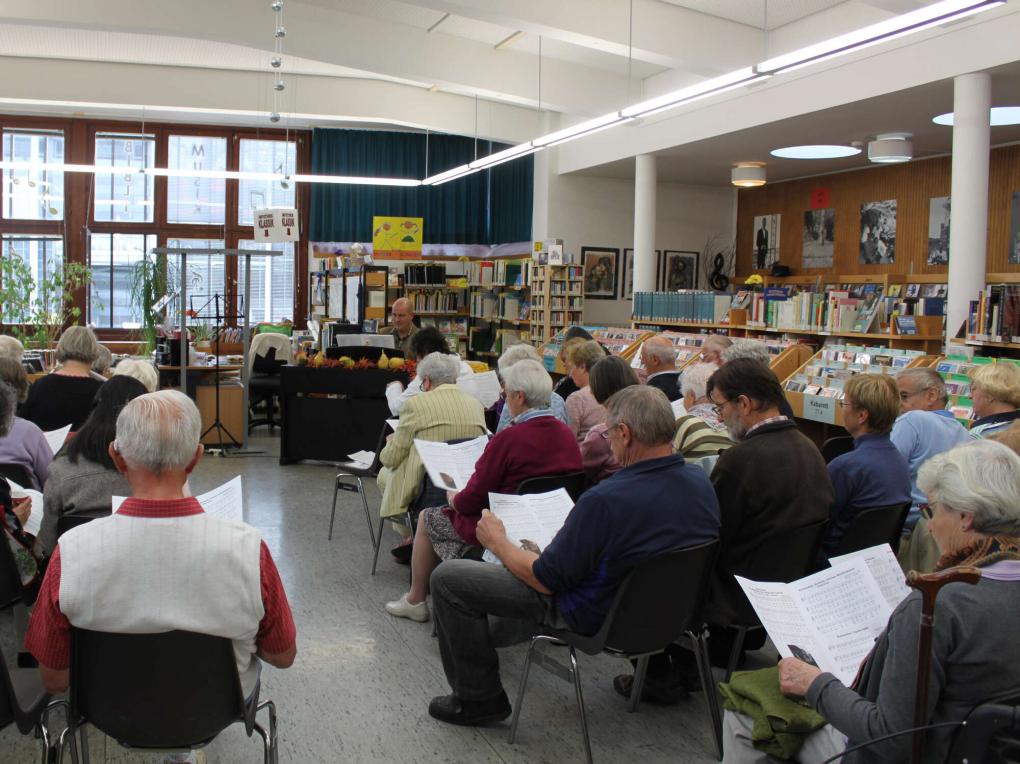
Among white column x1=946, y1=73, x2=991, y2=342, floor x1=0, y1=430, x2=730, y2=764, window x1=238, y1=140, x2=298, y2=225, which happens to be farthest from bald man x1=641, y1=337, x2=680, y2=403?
window x1=238, y1=140, x2=298, y2=225

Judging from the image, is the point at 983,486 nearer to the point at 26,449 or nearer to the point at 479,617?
the point at 479,617

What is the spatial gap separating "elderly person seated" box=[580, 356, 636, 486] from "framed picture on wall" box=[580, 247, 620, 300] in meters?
9.09

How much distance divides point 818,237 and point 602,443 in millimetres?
8841

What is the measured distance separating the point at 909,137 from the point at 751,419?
7.36m

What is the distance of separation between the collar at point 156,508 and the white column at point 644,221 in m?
9.85

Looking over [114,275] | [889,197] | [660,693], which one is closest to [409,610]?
[660,693]

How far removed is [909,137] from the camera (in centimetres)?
965

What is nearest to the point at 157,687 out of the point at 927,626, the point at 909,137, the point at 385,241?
the point at 927,626

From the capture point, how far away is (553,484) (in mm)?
3924

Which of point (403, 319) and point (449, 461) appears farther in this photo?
point (403, 319)

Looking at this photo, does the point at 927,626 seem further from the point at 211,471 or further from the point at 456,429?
the point at 211,471

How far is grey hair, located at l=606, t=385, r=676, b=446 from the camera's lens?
2.95 m

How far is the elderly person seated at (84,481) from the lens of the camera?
123 inches

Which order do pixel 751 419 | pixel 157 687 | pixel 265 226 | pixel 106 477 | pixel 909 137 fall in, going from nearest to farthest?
pixel 157 687, pixel 106 477, pixel 751 419, pixel 909 137, pixel 265 226
